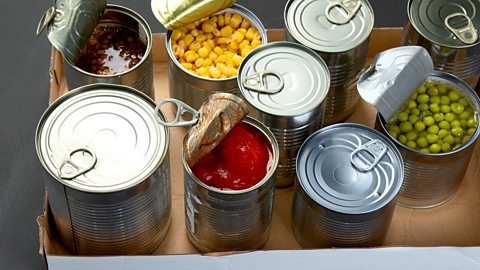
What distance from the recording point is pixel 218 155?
6.61 ft

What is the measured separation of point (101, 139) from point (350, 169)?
579 mm

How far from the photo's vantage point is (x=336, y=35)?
225 cm

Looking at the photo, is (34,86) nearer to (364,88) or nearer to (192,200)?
(192,200)

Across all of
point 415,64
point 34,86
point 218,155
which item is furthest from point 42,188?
point 415,64

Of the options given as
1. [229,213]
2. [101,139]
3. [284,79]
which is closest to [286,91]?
[284,79]

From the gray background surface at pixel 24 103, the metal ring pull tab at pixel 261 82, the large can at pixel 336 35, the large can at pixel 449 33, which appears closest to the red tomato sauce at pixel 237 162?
the metal ring pull tab at pixel 261 82

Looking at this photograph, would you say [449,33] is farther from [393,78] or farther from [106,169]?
[106,169]

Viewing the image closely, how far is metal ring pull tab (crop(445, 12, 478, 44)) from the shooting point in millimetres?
2260

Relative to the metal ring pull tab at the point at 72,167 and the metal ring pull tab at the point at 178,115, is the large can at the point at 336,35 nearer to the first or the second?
the metal ring pull tab at the point at 178,115

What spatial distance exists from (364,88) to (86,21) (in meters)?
0.70

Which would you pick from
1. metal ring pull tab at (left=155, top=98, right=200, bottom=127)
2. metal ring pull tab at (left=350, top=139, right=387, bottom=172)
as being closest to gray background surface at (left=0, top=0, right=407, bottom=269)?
metal ring pull tab at (left=155, top=98, right=200, bottom=127)

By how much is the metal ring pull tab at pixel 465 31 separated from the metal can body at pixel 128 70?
2.54 feet

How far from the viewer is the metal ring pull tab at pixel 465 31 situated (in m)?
2.26

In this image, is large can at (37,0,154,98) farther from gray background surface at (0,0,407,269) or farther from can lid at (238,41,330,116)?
gray background surface at (0,0,407,269)
